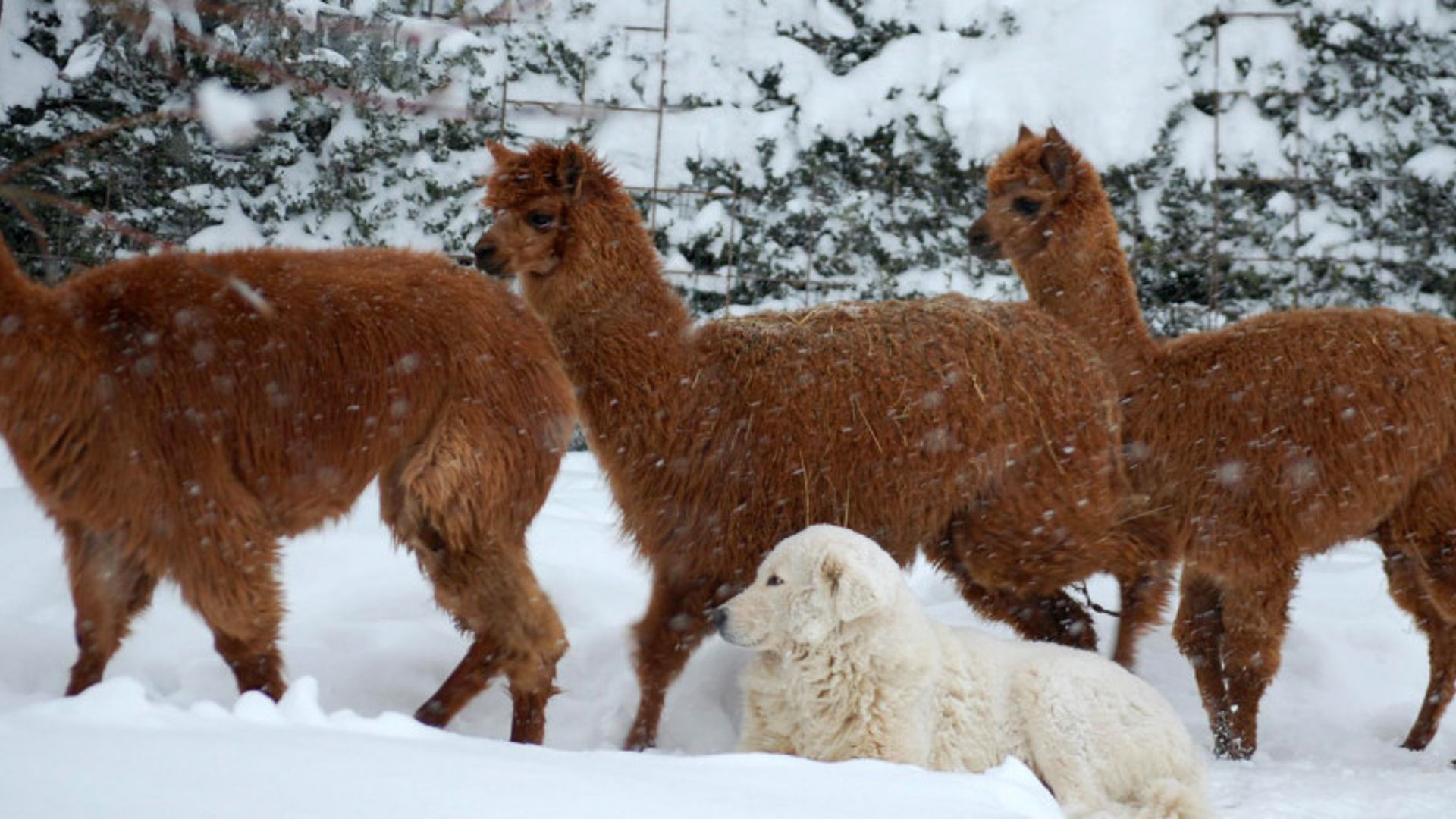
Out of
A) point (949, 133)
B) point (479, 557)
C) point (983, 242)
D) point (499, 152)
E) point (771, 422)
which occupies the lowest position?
point (479, 557)

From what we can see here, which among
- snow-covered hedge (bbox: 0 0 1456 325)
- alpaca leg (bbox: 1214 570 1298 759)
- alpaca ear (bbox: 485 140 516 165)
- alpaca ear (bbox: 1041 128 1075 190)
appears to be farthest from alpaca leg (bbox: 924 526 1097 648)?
snow-covered hedge (bbox: 0 0 1456 325)

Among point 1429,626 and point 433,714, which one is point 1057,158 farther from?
point 433,714

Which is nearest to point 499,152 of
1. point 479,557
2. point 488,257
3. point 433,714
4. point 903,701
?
point 488,257

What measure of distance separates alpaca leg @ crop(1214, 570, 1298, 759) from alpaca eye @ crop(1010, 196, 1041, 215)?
1.65m

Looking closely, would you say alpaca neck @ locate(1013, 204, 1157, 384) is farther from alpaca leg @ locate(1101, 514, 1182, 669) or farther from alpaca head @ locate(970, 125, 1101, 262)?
alpaca leg @ locate(1101, 514, 1182, 669)

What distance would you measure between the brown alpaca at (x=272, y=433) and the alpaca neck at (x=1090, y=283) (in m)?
2.18

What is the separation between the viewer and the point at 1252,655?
474cm

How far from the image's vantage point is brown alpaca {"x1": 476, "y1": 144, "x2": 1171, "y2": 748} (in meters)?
4.34

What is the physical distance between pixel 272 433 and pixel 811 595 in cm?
159

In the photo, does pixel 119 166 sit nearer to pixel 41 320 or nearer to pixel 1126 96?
pixel 41 320

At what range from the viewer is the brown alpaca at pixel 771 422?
434 cm

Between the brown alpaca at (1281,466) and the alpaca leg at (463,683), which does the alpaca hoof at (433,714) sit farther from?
the brown alpaca at (1281,466)

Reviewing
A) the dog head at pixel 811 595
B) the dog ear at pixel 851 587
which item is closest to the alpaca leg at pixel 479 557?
the dog head at pixel 811 595

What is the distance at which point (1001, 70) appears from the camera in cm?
793
